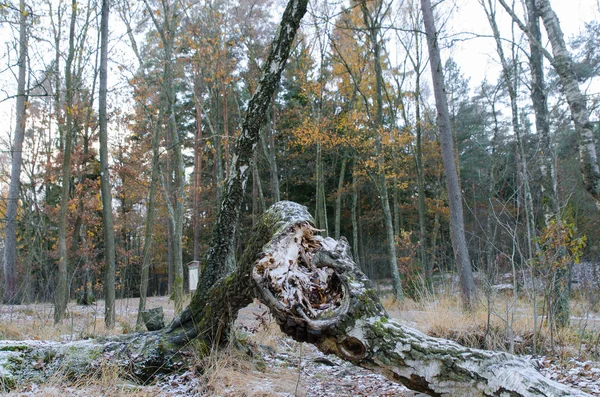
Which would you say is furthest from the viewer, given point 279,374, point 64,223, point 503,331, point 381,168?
point 381,168

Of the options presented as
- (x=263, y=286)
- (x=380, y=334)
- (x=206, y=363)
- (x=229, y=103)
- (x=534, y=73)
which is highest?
(x=229, y=103)

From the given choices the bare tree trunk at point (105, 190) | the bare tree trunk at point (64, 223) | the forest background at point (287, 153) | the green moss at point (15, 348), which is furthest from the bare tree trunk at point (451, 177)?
the bare tree trunk at point (64, 223)

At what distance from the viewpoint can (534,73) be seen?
6.18 m

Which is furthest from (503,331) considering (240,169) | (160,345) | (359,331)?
(160,345)

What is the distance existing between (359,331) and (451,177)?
4574mm

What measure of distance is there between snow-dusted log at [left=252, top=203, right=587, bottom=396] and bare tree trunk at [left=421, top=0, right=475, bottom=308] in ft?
12.2

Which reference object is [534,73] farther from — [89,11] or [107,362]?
[89,11]

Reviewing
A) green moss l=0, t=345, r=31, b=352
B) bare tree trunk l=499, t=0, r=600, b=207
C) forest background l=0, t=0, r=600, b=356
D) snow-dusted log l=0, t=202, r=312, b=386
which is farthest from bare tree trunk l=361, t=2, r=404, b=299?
green moss l=0, t=345, r=31, b=352

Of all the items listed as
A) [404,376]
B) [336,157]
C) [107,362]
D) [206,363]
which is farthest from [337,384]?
[336,157]

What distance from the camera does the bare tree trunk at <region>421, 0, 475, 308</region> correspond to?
6.00m

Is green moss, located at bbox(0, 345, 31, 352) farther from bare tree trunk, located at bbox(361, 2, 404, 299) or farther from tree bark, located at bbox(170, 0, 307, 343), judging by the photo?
bare tree trunk, located at bbox(361, 2, 404, 299)

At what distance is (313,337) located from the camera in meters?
2.44

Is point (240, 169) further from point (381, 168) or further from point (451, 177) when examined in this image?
point (381, 168)

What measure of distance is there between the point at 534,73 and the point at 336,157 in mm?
12808
